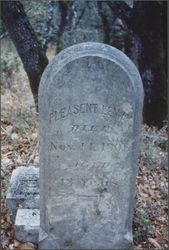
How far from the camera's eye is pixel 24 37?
7395 mm

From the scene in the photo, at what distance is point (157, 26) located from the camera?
8234mm

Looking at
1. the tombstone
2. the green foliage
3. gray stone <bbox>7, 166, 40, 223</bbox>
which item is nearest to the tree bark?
gray stone <bbox>7, 166, 40, 223</bbox>

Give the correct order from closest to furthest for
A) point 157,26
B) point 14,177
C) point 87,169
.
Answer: point 87,169 < point 14,177 < point 157,26

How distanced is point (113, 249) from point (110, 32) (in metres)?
8.13

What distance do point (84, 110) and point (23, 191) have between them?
56.1 inches

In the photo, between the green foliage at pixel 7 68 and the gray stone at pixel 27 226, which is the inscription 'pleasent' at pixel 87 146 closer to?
the gray stone at pixel 27 226

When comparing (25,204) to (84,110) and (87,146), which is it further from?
(84,110)

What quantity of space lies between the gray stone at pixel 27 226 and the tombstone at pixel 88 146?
4.7 inches

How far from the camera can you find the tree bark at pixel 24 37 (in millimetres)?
7246

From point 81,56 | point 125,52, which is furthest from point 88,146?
point 125,52

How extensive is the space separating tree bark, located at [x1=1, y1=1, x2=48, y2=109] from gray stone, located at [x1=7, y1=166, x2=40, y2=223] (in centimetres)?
281

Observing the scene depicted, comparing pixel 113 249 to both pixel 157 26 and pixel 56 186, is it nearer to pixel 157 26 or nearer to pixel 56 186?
pixel 56 186

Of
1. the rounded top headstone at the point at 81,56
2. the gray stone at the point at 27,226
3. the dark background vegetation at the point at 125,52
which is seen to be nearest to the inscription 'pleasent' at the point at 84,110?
the rounded top headstone at the point at 81,56

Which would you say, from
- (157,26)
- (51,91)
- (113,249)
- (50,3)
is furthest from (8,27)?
(50,3)
